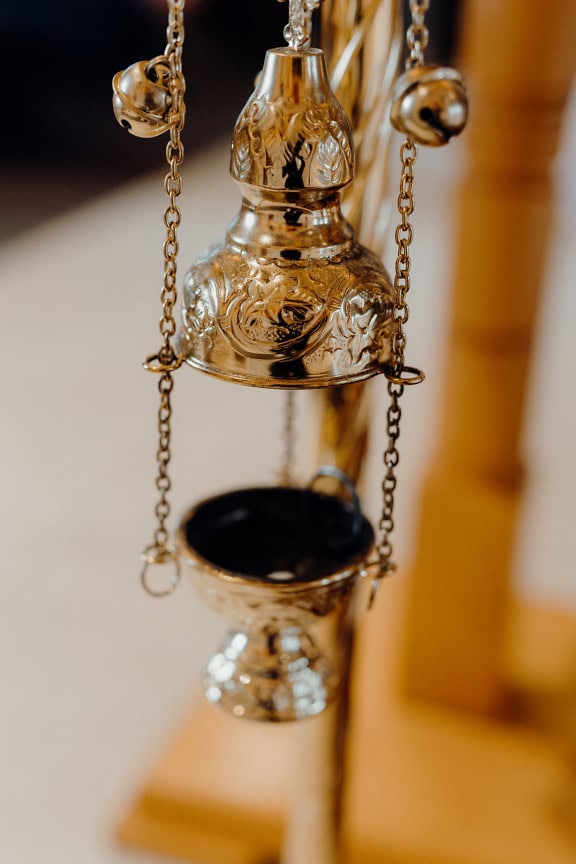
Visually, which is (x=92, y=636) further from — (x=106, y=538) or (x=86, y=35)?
(x=86, y=35)

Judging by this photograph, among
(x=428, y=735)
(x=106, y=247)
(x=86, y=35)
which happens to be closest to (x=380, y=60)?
(x=428, y=735)

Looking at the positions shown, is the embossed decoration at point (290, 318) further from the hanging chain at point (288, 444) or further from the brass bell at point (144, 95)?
the hanging chain at point (288, 444)

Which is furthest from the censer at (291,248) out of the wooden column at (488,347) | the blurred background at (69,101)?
the blurred background at (69,101)

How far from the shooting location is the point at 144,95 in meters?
0.64

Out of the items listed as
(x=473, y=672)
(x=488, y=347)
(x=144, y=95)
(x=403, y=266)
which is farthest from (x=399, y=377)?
(x=473, y=672)

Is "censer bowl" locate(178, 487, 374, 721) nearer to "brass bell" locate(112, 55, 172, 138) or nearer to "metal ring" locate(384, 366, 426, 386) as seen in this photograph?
"metal ring" locate(384, 366, 426, 386)

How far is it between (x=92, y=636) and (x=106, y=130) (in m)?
3.28

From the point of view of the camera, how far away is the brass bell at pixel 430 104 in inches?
24.3

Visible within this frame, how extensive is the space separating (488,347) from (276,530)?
656mm

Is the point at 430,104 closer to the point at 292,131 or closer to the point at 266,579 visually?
the point at 292,131

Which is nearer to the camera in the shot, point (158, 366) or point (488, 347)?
point (158, 366)

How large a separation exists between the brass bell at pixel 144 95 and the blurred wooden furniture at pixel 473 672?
766 millimetres

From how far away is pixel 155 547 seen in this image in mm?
782

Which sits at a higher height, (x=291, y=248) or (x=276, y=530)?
(x=291, y=248)
